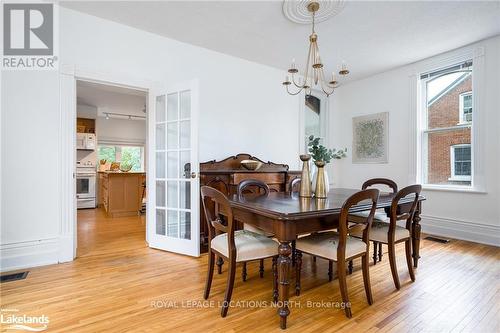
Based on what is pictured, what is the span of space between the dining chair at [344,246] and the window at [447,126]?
2.95m

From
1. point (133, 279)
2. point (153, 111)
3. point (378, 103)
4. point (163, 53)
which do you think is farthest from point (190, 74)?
point (378, 103)

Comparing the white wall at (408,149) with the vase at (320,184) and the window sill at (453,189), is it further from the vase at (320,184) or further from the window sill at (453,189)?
the vase at (320,184)

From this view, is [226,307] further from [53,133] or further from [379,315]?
[53,133]

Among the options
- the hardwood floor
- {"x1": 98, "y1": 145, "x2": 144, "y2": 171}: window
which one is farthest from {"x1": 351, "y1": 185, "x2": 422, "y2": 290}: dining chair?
{"x1": 98, "y1": 145, "x2": 144, "y2": 171}: window

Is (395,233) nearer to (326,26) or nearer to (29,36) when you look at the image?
(326,26)

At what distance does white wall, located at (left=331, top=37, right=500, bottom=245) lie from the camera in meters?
3.42

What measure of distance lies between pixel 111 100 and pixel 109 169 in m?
2.00

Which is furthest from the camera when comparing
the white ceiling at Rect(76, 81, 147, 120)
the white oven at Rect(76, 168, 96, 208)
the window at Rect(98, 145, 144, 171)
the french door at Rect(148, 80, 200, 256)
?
the window at Rect(98, 145, 144, 171)

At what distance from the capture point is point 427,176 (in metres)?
4.23

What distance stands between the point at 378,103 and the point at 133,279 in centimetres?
480

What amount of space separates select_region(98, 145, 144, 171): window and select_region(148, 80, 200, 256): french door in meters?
4.94

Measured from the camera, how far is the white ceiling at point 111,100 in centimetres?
561

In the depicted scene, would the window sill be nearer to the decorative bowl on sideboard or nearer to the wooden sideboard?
the wooden sideboard

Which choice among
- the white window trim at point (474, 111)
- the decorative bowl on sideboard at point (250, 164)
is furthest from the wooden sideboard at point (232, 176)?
the white window trim at point (474, 111)
